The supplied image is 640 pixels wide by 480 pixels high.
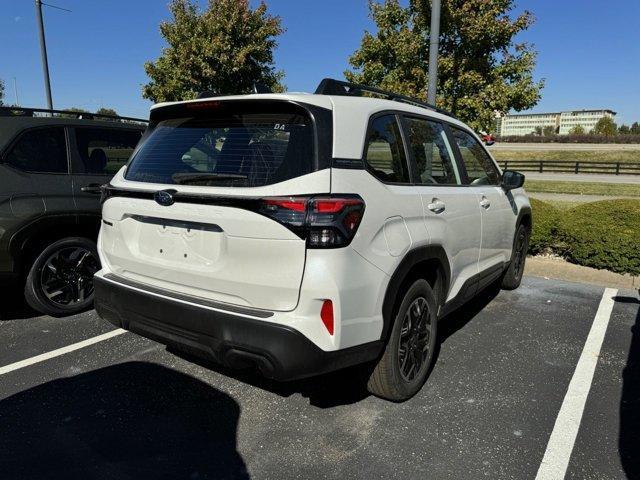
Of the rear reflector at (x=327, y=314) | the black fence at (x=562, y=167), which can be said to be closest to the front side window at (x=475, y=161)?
the rear reflector at (x=327, y=314)

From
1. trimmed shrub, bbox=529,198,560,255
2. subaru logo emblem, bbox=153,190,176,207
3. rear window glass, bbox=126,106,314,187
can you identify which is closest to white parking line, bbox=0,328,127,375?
rear window glass, bbox=126,106,314,187

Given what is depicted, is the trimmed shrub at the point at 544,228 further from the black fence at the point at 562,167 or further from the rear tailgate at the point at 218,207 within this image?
the black fence at the point at 562,167

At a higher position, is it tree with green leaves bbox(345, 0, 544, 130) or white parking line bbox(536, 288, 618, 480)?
tree with green leaves bbox(345, 0, 544, 130)

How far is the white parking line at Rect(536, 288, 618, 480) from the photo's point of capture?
8.26 ft

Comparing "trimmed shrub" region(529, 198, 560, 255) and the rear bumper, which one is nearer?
the rear bumper

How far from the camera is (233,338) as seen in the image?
94.3 inches

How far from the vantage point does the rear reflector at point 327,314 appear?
91.0 inches

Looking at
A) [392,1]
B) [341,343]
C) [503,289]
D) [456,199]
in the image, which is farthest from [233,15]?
[341,343]

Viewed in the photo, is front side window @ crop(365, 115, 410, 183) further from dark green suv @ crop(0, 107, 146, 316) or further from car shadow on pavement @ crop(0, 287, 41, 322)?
car shadow on pavement @ crop(0, 287, 41, 322)

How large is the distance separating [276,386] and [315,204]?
5.08ft

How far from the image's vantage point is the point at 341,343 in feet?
7.86

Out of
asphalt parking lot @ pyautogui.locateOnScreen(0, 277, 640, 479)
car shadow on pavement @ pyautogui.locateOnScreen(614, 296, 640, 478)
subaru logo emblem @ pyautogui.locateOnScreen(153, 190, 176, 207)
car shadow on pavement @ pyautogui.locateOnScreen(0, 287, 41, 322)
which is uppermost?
subaru logo emblem @ pyautogui.locateOnScreen(153, 190, 176, 207)

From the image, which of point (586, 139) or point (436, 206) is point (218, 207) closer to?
point (436, 206)

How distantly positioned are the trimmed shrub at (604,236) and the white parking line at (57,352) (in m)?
5.63
